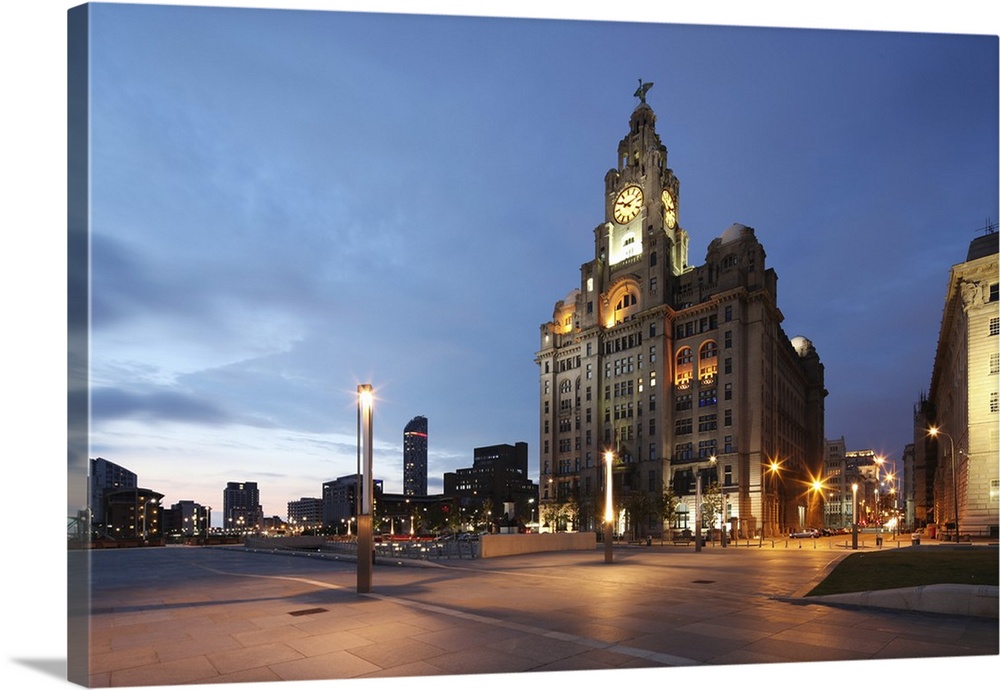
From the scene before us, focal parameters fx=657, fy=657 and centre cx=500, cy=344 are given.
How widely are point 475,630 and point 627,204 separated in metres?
103

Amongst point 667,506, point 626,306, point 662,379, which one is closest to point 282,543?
point 667,506

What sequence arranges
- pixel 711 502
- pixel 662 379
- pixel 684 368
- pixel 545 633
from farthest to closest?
pixel 684 368 → pixel 662 379 → pixel 711 502 → pixel 545 633

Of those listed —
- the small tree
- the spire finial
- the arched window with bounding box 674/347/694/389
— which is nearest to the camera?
the small tree

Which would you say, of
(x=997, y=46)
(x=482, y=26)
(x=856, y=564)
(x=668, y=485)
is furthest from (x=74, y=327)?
(x=668, y=485)

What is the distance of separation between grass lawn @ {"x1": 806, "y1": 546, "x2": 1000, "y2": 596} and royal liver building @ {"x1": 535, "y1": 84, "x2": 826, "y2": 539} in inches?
2345

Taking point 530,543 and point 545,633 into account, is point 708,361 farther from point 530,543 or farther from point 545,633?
point 545,633

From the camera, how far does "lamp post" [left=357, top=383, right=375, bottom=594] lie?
17125 millimetres

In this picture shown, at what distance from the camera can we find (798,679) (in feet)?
29.9

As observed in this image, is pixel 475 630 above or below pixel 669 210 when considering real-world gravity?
below

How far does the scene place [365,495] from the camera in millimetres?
17453

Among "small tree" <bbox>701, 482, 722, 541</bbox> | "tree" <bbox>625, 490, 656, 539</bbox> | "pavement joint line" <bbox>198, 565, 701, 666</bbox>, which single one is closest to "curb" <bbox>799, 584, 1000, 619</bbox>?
"pavement joint line" <bbox>198, 565, 701, 666</bbox>

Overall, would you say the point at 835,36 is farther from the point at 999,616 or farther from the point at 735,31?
the point at 999,616

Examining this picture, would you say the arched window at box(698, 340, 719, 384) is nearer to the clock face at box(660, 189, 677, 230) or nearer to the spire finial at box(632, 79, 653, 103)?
the clock face at box(660, 189, 677, 230)

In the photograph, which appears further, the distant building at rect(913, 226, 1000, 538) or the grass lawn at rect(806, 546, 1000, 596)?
the distant building at rect(913, 226, 1000, 538)
